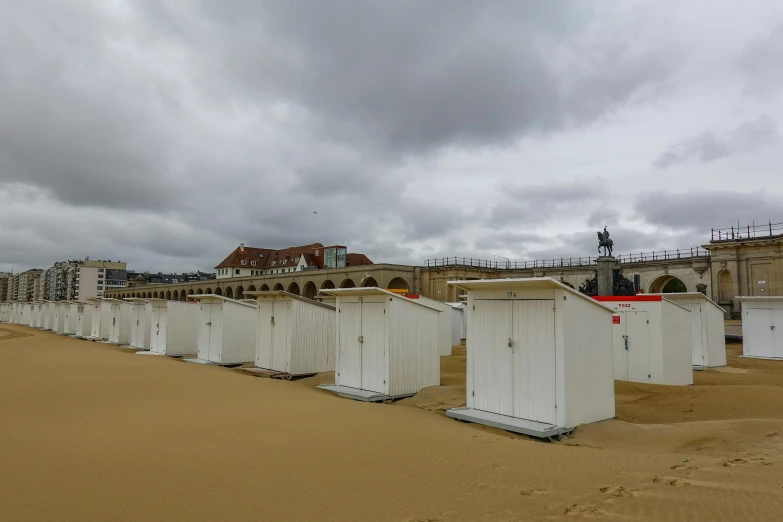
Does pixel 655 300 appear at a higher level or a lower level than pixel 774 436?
higher

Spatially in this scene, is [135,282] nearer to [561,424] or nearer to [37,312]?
[37,312]

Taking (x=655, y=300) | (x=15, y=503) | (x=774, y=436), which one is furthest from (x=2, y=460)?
(x=655, y=300)

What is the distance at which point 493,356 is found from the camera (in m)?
8.93

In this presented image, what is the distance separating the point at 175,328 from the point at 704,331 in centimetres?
2219

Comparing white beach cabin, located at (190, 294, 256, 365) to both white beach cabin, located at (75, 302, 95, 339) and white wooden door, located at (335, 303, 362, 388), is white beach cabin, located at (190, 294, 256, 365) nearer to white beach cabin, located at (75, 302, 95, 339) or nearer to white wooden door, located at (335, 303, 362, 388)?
white wooden door, located at (335, 303, 362, 388)

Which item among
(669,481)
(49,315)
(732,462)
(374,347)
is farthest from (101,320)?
(732,462)

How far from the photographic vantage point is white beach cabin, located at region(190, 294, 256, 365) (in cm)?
1802

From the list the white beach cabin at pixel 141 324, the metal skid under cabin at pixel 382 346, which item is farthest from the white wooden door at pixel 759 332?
the white beach cabin at pixel 141 324

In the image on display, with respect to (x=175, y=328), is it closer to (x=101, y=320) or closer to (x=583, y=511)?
(x=101, y=320)

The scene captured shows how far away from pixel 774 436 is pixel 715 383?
8033 mm

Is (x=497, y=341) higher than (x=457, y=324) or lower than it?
higher

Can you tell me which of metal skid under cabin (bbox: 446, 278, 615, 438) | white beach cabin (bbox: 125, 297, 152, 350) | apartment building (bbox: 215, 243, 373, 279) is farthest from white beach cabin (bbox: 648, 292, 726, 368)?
apartment building (bbox: 215, 243, 373, 279)

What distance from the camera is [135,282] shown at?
15388 centimetres

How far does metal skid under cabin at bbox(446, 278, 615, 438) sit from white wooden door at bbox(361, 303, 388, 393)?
2.75 meters
